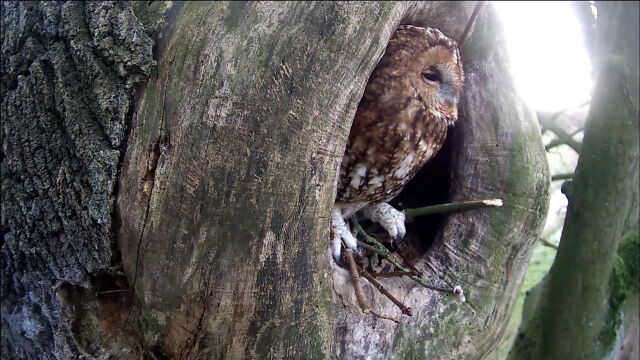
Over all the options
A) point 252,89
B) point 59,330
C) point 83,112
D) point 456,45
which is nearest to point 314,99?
point 252,89

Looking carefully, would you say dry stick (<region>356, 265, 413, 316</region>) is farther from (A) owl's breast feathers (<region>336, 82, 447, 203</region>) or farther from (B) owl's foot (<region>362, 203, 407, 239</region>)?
(B) owl's foot (<region>362, 203, 407, 239</region>)

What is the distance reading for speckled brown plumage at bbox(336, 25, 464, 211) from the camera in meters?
1.21

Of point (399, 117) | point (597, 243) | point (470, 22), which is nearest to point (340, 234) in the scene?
point (399, 117)

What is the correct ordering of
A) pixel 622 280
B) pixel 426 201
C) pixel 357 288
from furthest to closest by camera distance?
1. pixel 622 280
2. pixel 426 201
3. pixel 357 288

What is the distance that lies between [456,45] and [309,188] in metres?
0.64

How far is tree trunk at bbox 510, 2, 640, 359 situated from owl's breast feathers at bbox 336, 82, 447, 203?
703 mm

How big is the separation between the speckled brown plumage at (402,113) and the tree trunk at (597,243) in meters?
0.70

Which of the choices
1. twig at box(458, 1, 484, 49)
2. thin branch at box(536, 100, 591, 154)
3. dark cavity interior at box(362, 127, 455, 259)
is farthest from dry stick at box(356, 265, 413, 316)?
thin branch at box(536, 100, 591, 154)

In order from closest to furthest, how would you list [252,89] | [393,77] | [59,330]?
[252,89]
[59,330]
[393,77]

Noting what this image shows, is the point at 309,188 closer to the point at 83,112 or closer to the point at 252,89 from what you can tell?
the point at 252,89

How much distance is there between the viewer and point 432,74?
130cm

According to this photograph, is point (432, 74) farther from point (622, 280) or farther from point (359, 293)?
point (622, 280)

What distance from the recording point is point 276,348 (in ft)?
3.09

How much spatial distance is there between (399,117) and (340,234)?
33 centimetres
